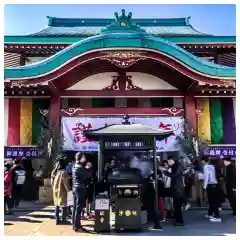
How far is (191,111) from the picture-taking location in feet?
34.2

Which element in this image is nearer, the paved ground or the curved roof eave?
the paved ground

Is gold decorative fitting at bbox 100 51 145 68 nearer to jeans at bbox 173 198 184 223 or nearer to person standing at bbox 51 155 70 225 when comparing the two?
person standing at bbox 51 155 70 225

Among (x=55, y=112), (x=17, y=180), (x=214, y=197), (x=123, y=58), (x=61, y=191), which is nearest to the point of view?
(x=61, y=191)

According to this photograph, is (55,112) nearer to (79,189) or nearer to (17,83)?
(17,83)

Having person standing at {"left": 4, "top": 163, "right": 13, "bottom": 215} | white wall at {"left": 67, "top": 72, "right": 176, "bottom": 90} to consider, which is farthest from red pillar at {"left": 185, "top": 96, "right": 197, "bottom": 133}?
person standing at {"left": 4, "top": 163, "right": 13, "bottom": 215}

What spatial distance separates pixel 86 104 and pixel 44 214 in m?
3.86

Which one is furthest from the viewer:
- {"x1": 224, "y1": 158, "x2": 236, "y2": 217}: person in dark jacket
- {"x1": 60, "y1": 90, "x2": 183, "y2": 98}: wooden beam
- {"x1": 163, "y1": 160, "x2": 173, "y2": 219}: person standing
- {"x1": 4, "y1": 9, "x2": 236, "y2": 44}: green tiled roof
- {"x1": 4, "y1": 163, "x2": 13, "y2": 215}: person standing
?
{"x1": 4, "y1": 9, "x2": 236, "y2": 44}: green tiled roof

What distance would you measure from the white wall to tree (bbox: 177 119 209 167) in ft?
5.02

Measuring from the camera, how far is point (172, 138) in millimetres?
10172

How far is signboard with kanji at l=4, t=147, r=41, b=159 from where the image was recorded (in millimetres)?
10055

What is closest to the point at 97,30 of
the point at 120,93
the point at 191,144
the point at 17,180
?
the point at 120,93

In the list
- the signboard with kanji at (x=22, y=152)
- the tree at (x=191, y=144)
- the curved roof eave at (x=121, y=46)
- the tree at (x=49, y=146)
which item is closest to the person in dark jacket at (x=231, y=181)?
the tree at (x=191, y=144)

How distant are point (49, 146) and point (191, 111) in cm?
468

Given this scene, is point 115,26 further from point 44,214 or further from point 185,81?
point 44,214
